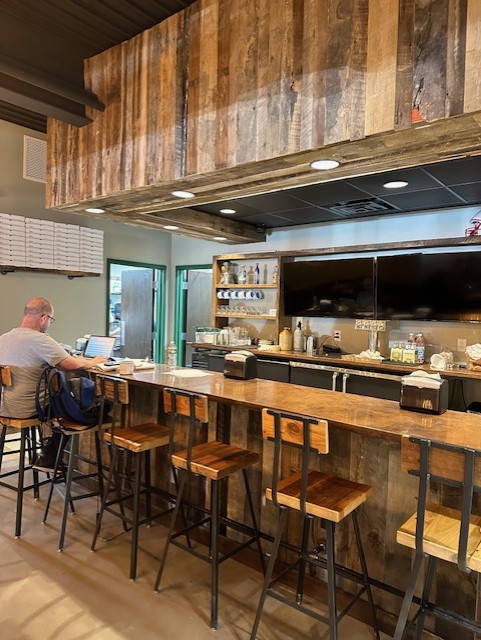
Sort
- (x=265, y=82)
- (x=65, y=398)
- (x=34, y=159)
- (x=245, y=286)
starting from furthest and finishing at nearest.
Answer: (x=245, y=286) → (x=34, y=159) → (x=65, y=398) → (x=265, y=82)

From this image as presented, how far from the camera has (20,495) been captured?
2.94m

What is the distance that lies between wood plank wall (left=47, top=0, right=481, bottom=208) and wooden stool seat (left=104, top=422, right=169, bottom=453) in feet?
5.28

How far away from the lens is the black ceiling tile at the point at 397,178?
11.0 ft

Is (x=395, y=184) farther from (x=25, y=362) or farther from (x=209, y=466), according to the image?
(x=25, y=362)

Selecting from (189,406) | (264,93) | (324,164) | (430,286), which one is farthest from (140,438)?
(430,286)

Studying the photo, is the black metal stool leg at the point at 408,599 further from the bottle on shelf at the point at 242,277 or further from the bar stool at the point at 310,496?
the bottle on shelf at the point at 242,277

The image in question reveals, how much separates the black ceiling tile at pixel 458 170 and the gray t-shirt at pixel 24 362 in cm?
304

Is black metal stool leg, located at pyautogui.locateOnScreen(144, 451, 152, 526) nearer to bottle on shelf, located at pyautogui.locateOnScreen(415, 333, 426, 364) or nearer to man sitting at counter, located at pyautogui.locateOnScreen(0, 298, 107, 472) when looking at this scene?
man sitting at counter, located at pyautogui.locateOnScreen(0, 298, 107, 472)

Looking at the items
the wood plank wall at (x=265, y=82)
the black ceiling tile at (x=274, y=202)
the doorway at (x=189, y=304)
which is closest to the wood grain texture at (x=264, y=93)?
the wood plank wall at (x=265, y=82)

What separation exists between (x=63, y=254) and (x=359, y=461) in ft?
14.0

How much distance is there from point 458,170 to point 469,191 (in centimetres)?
70

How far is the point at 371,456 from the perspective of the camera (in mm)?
2199

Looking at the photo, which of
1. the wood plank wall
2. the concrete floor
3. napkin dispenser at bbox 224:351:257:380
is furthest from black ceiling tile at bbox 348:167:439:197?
the concrete floor

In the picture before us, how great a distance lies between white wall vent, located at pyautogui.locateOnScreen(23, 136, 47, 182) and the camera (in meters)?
5.01
